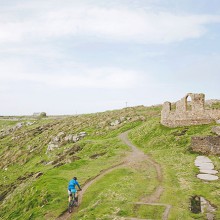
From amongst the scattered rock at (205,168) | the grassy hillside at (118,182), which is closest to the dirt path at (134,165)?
the grassy hillside at (118,182)

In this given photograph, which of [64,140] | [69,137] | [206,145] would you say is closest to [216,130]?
[206,145]

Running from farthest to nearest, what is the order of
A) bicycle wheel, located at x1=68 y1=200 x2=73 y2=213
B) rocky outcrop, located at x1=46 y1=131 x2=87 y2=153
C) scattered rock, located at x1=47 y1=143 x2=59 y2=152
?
rocky outcrop, located at x1=46 y1=131 x2=87 y2=153
scattered rock, located at x1=47 y1=143 x2=59 y2=152
bicycle wheel, located at x1=68 y1=200 x2=73 y2=213

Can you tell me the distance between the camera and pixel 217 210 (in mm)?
26094

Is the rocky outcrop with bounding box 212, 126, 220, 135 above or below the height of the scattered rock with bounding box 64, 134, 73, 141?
above

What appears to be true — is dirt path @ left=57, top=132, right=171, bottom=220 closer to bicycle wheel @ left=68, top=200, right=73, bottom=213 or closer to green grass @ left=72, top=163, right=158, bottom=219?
bicycle wheel @ left=68, top=200, right=73, bottom=213

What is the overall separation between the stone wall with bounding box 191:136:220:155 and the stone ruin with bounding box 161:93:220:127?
13.5 m

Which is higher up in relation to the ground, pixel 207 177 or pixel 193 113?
pixel 193 113

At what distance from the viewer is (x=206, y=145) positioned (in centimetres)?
4597

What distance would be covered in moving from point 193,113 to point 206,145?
50.1 feet

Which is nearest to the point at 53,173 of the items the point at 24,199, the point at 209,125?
the point at 24,199

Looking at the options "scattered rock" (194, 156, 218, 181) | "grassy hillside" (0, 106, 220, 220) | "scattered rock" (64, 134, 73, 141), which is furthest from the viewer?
"scattered rock" (64, 134, 73, 141)

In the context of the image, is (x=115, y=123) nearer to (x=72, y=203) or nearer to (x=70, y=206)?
(x=72, y=203)

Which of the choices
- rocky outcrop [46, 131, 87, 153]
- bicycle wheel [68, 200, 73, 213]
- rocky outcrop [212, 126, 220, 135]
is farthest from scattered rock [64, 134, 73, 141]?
bicycle wheel [68, 200, 73, 213]

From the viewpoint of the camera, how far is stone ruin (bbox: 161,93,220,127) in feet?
195
